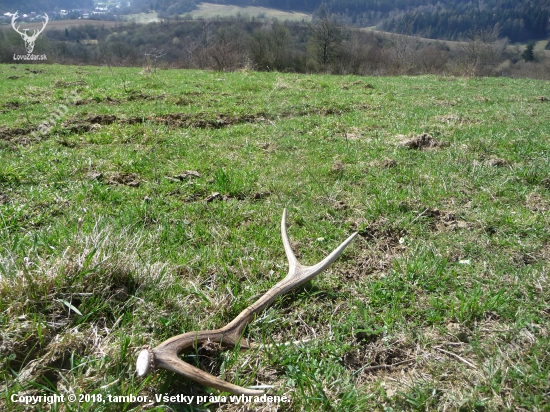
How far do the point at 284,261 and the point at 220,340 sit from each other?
3.65ft

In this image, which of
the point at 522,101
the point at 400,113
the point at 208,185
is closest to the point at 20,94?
the point at 208,185

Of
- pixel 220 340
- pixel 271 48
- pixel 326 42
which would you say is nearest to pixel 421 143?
pixel 220 340

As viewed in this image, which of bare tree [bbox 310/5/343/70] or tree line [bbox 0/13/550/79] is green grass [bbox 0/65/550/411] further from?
bare tree [bbox 310/5/343/70]

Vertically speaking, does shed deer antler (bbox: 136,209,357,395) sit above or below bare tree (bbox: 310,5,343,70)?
below

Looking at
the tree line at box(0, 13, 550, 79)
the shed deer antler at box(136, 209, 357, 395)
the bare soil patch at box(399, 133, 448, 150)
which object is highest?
the tree line at box(0, 13, 550, 79)

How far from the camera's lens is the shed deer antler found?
165 cm

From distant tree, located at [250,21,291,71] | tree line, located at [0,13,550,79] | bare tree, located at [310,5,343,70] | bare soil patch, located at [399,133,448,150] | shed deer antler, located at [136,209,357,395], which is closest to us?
shed deer antler, located at [136,209,357,395]

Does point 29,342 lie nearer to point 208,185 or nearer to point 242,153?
point 208,185

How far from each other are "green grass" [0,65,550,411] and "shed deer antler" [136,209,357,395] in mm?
89

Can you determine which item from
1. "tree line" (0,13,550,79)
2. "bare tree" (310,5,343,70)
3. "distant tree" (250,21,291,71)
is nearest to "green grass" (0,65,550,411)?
"tree line" (0,13,550,79)

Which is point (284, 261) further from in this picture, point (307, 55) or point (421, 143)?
point (307, 55)

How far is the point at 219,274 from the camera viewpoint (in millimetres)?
2744

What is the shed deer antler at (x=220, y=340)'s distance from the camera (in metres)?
1.65

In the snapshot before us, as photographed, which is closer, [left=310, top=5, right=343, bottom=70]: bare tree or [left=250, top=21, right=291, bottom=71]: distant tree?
[left=250, top=21, right=291, bottom=71]: distant tree
